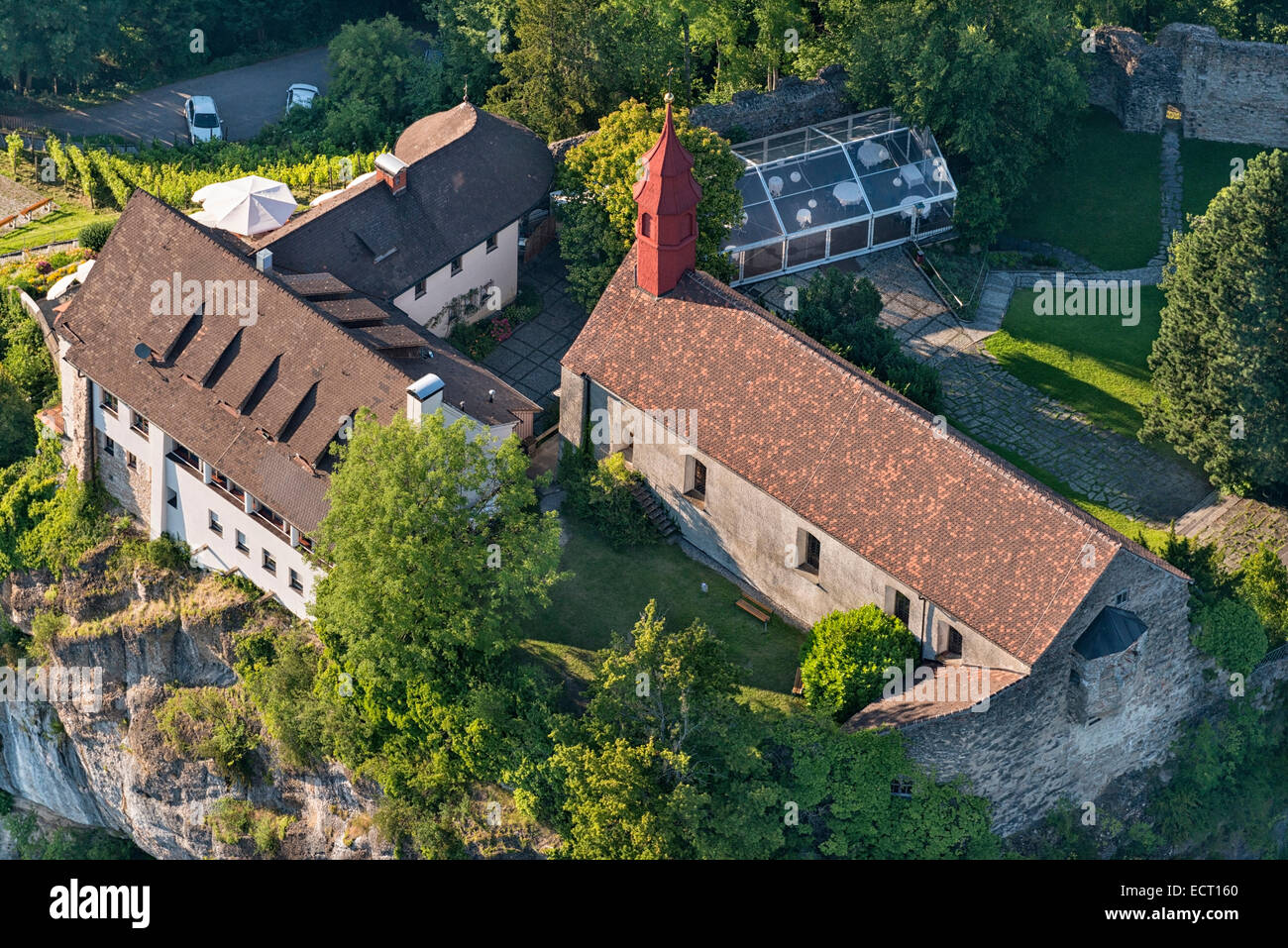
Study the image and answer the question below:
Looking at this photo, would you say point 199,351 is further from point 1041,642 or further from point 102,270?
point 1041,642

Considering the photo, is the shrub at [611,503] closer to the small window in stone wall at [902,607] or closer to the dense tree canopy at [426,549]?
the dense tree canopy at [426,549]

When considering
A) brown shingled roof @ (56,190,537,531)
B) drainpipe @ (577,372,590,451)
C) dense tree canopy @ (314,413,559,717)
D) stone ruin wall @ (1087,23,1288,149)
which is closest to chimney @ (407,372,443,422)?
dense tree canopy @ (314,413,559,717)

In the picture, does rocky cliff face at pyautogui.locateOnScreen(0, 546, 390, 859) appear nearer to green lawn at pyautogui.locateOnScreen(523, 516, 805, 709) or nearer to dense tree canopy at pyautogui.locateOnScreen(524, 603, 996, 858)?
green lawn at pyautogui.locateOnScreen(523, 516, 805, 709)

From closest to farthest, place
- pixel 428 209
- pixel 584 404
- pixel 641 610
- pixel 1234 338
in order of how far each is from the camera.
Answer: pixel 641 610, pixel 1234 338, pixel 584 404, pixel 428 209

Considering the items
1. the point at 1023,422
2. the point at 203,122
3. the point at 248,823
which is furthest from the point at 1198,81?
the point at 248,823

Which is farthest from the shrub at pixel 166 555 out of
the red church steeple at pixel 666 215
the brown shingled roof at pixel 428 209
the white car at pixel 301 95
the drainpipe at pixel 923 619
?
the white car at pixel 301 95

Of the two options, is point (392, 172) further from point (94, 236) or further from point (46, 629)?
point (46, 629)

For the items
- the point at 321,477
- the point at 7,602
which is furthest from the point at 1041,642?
the point at 7,602
